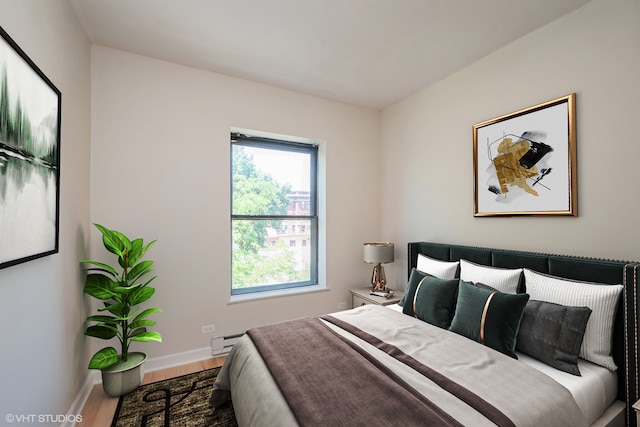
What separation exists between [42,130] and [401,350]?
2305 mm

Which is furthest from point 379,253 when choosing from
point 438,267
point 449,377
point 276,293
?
point 449,377

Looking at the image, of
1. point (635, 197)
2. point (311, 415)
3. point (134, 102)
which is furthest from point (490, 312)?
point (134, 102)

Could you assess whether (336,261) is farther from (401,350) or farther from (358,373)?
(358,373)

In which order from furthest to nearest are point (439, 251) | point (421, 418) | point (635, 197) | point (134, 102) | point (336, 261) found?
1. point (336, 261)
2. point (439, 251)
3. point (134, 102)
4. point (635, 197)
5. point (421, 418)

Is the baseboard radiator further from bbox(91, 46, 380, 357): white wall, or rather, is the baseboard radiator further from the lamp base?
the lamp base

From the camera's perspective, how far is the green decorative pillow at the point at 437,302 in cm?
219

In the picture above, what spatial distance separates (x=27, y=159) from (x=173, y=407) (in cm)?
182

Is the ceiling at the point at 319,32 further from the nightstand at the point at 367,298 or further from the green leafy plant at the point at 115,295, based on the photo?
the nightstand at the point at 367,298

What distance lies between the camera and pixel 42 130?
149 cm

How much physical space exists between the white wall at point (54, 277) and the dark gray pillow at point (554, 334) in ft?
8.51

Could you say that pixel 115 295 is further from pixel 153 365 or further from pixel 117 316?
pixel 153 365

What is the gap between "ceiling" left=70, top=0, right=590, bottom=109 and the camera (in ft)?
6.55

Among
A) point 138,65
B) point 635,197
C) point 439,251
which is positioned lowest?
point 439,251

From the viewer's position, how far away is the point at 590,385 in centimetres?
153
